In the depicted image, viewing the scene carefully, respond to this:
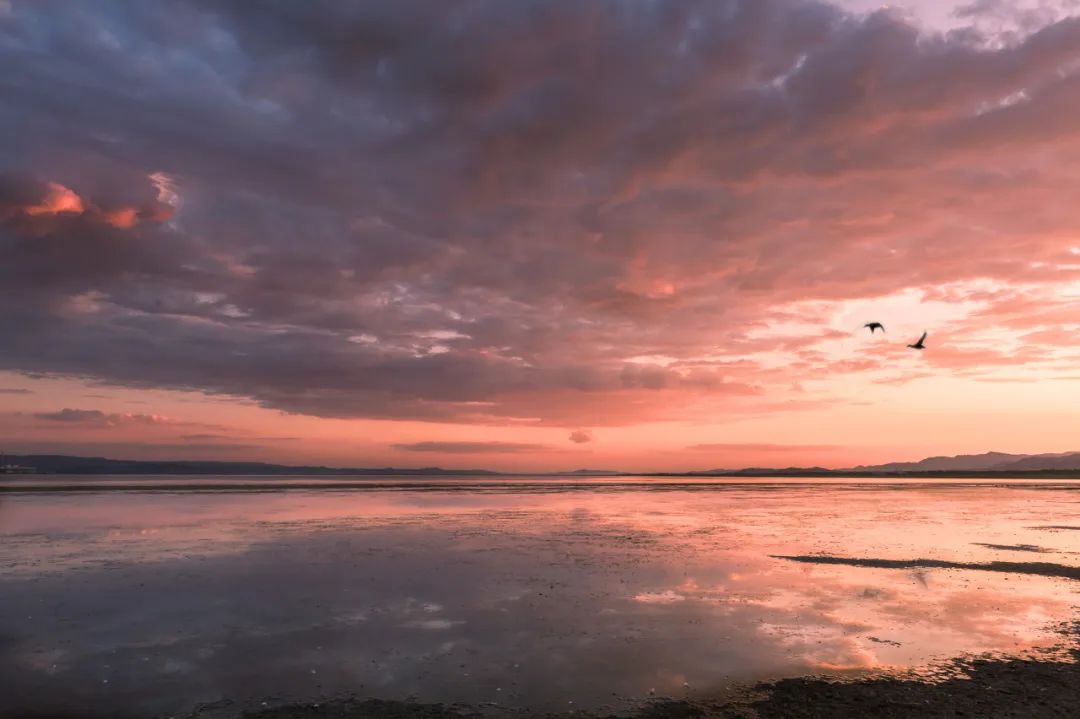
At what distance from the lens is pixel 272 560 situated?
A: 29.4 meters

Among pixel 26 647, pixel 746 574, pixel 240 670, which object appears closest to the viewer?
pixel 240 670

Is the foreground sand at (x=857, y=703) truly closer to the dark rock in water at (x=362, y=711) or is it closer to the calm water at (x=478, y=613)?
the dark rock in water at (x=362, y=711)

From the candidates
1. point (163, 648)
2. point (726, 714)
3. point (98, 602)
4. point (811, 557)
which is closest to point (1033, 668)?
point (726, 714)

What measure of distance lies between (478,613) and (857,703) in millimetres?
10877

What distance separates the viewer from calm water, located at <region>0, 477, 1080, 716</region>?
13906 millimetres

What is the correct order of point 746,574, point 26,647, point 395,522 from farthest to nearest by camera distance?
point 395,522
point 746,574
point 26,647

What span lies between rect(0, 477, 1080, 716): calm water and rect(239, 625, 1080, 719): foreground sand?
682mm

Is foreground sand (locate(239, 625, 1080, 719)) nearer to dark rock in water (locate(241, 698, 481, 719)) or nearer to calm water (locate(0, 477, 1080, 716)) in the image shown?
dark rock in water (locate(241, 698, 481, 719))

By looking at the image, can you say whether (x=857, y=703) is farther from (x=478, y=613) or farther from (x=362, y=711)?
(x=478, y=613)

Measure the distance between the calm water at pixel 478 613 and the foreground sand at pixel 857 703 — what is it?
68 cm

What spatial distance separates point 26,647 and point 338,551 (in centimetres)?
1640

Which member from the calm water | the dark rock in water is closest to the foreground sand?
the dark rock in water

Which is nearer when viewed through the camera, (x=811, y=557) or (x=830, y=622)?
(x=830, y=622)

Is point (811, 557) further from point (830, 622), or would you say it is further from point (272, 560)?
point (272, 560)
